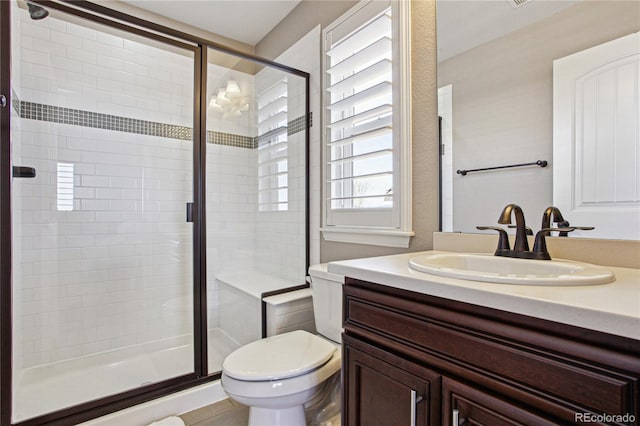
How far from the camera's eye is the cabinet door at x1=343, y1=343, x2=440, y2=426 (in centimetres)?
78

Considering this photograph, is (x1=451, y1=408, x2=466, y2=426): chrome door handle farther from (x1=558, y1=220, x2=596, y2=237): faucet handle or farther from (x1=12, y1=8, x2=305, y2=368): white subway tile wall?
(x1=12, y1=8, x2=305, y2=368): white subway tile wall

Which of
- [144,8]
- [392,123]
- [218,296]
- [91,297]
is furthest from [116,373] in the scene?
A: [144,8]

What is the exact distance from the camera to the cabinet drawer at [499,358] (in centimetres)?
53

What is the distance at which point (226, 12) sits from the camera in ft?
7.93

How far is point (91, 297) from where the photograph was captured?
2.08 meters

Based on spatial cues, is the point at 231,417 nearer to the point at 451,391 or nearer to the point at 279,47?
the point at 451,391

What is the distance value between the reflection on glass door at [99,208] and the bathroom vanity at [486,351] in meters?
1.35

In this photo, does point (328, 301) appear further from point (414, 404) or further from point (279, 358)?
point (414, 404)

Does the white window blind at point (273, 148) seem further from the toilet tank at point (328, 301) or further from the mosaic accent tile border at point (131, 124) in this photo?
the toilet tank at point (328, 301)

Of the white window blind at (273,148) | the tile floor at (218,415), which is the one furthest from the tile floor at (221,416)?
the white window blind at (273,148)

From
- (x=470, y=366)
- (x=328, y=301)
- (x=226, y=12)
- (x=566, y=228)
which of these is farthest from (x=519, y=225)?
(x=226, y=12)

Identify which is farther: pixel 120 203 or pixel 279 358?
pixel 120 203

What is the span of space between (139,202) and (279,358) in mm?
1475

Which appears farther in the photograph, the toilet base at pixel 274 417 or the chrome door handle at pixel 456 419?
the toilet base at pixel 274 417
